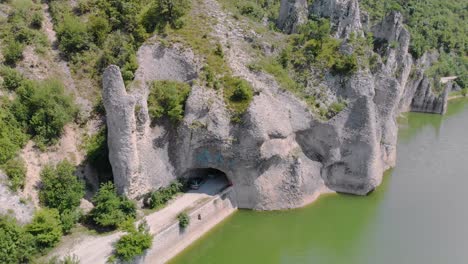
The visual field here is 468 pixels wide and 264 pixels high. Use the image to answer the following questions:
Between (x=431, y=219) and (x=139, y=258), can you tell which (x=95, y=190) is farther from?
(x=431, y=219)

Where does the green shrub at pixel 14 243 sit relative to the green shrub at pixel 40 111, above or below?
below

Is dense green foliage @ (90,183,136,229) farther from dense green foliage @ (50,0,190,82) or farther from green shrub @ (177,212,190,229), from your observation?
dense green foliage @ (50,0,190,82)

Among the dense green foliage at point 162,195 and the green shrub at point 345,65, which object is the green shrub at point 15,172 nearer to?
the dense green foliage at point 162,195

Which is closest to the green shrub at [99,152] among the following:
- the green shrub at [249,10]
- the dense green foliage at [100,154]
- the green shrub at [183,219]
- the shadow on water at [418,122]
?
the dense green foliage at [100,154]

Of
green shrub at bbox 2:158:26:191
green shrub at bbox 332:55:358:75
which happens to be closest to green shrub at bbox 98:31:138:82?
green shrub at bbox 2:158:26:191

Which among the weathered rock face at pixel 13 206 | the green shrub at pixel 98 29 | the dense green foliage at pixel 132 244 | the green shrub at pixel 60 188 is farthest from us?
the green shrub at pixel 98 29

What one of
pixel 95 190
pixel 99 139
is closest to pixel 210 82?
pixel 99 139

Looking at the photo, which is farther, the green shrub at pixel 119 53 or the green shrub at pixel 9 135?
the green shrub at pixel 119 53
